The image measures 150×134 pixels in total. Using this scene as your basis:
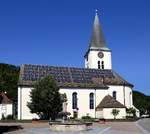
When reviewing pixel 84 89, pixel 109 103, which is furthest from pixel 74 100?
pixel 109 103

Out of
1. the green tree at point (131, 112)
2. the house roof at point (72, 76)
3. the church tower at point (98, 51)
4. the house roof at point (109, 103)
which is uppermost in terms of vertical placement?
the church tower at point (98, 51)

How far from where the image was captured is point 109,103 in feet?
244

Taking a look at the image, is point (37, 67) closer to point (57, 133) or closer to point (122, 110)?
point (122, 110)

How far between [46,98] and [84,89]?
15.2 m

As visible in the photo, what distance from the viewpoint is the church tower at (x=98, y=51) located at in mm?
90188

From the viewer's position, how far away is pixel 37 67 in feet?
266

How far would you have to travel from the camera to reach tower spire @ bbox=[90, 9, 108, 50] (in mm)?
92000

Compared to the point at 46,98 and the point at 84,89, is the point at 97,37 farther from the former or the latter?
the point at 46,98

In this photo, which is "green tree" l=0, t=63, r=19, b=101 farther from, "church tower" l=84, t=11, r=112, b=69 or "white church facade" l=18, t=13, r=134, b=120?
"church tower" l=84, t=11, r=112, b=69

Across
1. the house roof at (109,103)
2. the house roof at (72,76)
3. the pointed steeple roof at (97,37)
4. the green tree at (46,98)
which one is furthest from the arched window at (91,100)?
the pointed steeple roof at (97,37)

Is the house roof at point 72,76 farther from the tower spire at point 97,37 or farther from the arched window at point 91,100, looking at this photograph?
the tower spire at point 97,37

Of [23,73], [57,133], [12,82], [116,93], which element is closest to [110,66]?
[116,93]

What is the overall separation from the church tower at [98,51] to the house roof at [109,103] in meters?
14.2

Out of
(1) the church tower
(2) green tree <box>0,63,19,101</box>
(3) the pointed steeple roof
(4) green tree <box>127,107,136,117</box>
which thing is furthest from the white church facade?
(2) green tree <box>0,63,19,101</box>
